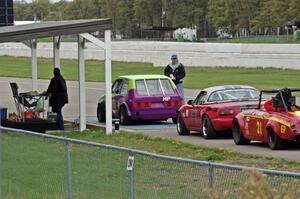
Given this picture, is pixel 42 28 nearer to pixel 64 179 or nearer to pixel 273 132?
pixel 273 132

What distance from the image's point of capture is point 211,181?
6.57 metres

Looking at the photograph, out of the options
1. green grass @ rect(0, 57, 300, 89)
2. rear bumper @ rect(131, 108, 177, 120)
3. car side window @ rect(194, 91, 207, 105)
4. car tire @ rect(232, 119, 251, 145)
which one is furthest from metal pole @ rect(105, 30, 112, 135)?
green grass @ rect(0, 57, 300, 89)

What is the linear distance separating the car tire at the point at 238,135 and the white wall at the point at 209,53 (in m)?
34.2

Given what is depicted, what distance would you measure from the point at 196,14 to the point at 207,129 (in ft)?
317

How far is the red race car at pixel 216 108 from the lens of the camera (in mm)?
19531

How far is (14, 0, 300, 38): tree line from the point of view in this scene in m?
92.2

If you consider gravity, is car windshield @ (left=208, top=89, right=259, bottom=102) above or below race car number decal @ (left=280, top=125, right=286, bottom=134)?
above

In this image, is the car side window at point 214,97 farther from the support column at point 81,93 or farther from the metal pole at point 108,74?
the support column at point 81,93

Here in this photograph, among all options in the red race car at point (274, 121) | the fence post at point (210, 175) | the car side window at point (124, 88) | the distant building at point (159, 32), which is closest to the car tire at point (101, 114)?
the car side window at point (124, 88)

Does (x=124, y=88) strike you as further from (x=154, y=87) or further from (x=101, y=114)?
(x=101, y=114)

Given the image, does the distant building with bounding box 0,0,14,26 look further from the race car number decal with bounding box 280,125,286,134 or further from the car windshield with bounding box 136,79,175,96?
the race car number decal with bounding box 280,125,286,134

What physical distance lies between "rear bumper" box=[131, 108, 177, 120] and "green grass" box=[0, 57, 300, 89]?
1721 centimetres

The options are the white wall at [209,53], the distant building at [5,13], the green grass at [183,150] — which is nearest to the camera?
the green grass at [183,150]

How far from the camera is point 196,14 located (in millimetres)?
115625
